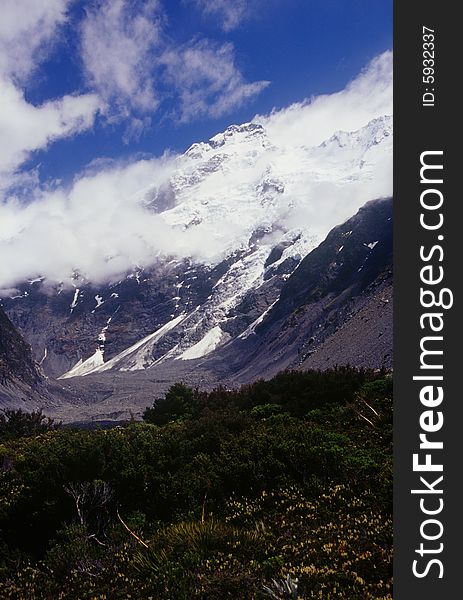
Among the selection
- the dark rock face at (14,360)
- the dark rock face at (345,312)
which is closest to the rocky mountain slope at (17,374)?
the dark rock face at (14,360)

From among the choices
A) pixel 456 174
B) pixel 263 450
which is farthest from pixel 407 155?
pixel 263 450

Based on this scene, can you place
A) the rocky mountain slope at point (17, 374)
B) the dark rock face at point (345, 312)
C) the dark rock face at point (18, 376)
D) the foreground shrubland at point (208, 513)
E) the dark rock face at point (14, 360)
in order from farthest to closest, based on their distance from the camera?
the dark rock face at point (14, 360), the rocky mountain slope at point (17, 374), the dark rock face at point (18, 376), the dark rock face at point (345, 312), the foreground shrubland at point (208, 513)

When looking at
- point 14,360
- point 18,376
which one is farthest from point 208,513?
point 14,360

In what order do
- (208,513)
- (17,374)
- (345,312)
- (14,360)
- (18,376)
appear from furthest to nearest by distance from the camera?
(14,360) → (17,374) → (18,376) → (345,312) → (208,513)

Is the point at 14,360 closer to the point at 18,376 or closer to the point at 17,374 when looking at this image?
the point at 17,374

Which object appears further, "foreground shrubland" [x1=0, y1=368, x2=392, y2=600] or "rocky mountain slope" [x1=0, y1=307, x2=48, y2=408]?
"rocky mountain slope" [x1=0, y1=307, x2=48, y2=408]

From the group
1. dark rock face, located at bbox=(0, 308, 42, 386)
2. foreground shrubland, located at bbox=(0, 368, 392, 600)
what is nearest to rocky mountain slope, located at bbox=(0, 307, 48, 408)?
dark rock face, located at bbox=(0, 308, 42, 386)

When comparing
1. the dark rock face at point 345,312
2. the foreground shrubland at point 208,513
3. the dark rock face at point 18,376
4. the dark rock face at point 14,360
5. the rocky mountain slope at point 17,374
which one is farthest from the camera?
the dark rock face at point 14,360

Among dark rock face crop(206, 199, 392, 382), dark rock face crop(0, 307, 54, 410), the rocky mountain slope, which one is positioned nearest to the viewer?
dark rock face crop(206, 199, 392, 382)

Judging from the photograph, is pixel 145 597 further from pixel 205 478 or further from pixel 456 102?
pixel 456 102

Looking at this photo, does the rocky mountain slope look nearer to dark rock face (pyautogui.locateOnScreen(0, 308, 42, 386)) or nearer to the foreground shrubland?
dark rock face (pyautogui.locateOnScreen(0, 308, 42, 386))

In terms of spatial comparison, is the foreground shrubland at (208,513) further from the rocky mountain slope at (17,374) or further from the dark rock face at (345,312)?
the rocky mountain slope at (17,374)

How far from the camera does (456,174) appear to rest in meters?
5.54

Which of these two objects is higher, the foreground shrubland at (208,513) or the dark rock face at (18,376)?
the dark rock face at (18,376)
